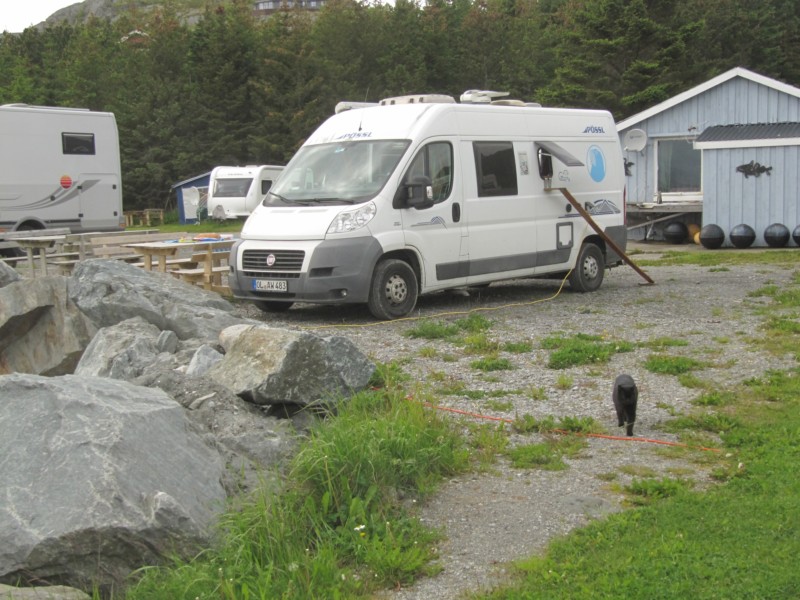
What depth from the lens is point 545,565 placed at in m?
4.54

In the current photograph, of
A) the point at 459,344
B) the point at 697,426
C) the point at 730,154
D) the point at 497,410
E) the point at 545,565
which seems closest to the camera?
the point at 545,565

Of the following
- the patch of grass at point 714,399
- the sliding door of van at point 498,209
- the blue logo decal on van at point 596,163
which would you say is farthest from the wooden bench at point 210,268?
the patch of grass at point 714,399

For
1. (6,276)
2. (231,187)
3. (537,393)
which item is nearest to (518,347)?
(537,393)

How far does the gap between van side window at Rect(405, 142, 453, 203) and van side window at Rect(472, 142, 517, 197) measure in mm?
501

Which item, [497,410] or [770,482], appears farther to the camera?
[497,410]

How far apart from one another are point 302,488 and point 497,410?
7.76 ft

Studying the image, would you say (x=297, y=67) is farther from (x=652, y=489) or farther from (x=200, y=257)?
(x=652, y=489)

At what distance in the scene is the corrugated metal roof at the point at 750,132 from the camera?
73.9 feet

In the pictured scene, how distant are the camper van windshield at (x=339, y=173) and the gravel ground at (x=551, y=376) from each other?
5.08 feet

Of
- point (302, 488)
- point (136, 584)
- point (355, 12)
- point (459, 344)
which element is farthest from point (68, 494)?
point (355, 12)

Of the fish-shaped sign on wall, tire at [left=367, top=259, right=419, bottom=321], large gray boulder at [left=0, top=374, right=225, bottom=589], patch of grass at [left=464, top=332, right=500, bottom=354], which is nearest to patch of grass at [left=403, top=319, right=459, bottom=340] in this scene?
patch of grass at [left=464, top=332, right=500, bottom=354]

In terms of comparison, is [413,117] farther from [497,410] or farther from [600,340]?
[497,410]

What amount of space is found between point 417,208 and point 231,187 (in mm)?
29442

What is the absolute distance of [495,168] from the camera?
12961 mm
